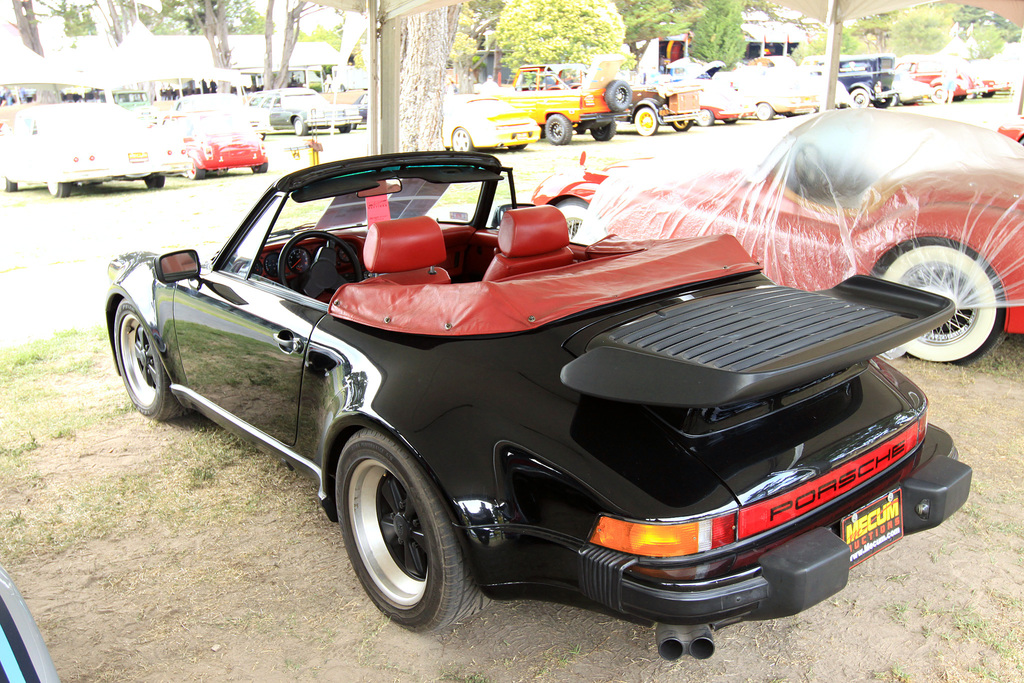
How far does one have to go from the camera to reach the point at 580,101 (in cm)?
1848

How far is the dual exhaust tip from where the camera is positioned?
1896 millimetres

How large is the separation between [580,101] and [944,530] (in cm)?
1675

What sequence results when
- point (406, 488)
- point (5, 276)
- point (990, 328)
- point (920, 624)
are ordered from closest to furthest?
point (406, 488), point (920, 624), point (990, 328), point (5, 276)

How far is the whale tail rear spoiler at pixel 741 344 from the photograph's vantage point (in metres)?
1.79

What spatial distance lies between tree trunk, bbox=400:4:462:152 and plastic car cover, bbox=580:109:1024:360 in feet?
16.7

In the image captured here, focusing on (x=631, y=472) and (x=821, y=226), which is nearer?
(x=631, y=472)

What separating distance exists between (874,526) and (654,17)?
46.6m

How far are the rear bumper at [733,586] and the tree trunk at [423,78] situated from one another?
819 cm

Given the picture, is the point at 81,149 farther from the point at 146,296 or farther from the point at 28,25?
the point at 28,25

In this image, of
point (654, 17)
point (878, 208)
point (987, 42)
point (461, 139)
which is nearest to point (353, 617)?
point (878, 208)

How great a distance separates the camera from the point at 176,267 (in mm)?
3189

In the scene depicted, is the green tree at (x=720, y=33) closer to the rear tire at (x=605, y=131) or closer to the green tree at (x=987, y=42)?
the green tree at (x=987, y=42)

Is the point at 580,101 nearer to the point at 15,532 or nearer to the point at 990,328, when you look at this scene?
the point at 990,328

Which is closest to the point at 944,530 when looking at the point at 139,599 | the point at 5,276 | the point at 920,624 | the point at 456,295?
the point at 920,624
